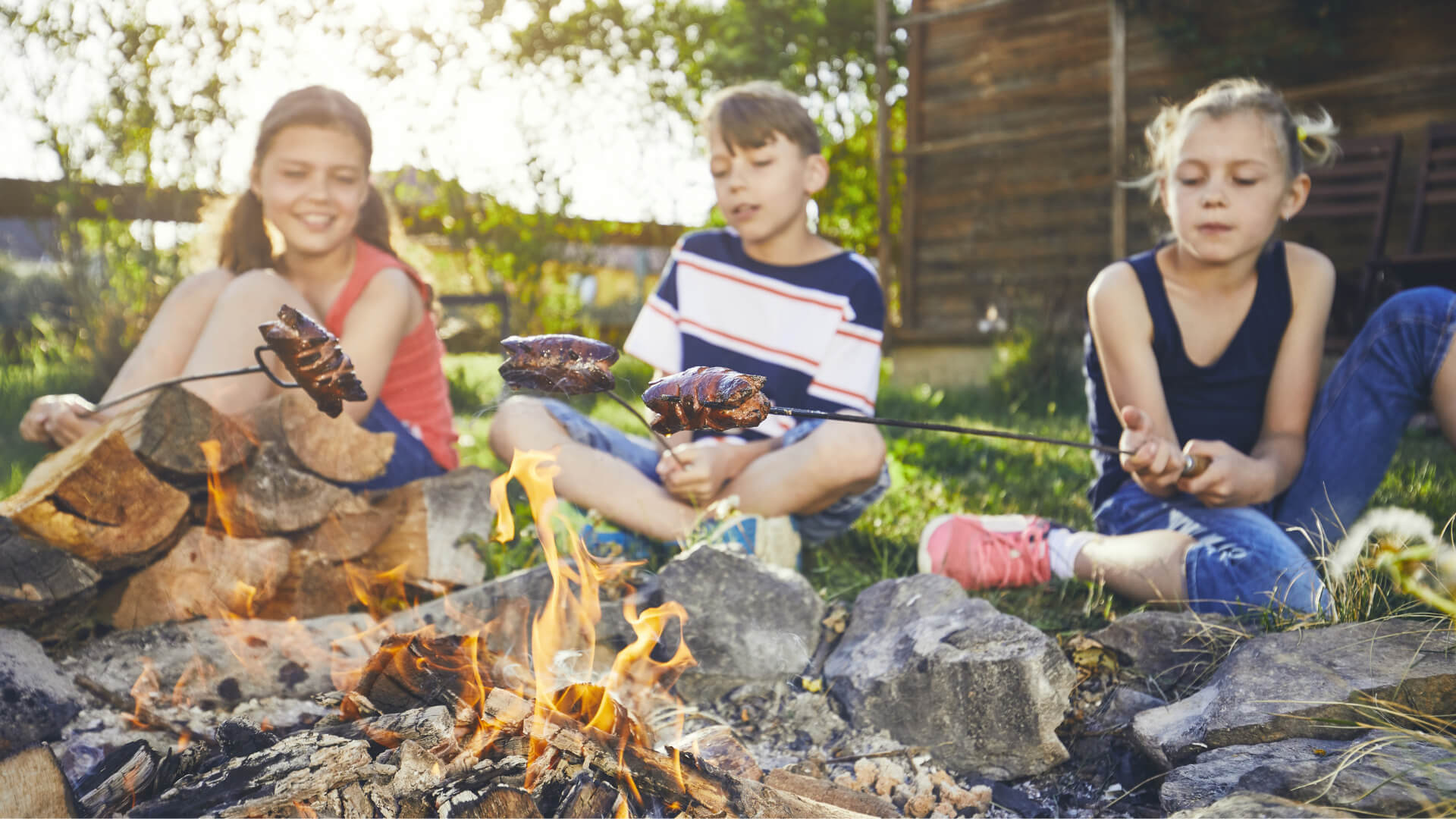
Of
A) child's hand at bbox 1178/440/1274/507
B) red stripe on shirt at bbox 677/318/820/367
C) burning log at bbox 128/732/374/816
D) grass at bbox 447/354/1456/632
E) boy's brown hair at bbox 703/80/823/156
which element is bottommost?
grass at bbox 447/354/1456/632

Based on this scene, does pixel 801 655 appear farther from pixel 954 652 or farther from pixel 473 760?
pixel 473 760

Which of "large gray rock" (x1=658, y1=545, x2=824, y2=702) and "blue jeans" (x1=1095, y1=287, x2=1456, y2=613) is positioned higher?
"blue jeans" (x1=1095, y1=287, x2=1456, y2=613)

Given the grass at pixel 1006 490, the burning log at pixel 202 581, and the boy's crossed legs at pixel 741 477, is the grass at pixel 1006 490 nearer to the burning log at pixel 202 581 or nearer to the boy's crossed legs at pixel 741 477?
the boy's crossed legs at pixel 741 477

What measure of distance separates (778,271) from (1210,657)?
1881 mm

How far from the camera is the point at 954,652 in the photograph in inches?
73.8

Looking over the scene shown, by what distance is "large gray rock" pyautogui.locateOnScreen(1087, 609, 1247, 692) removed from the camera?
1948mm

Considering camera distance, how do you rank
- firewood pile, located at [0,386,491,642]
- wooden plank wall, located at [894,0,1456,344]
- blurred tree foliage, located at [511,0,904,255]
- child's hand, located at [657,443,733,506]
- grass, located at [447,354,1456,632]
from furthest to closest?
blurred tree foliage, located at [511,0,904,255] → wooden plank wall, located at [894,0,1456,344] → child's hand, located at [657,443,733,506] → grass, located at [447,354,1456,632] → firewood pile, located at [0,386,491,642]

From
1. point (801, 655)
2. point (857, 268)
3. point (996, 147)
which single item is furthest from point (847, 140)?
point (801, 655)

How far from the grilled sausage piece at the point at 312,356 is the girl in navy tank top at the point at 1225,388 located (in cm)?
171

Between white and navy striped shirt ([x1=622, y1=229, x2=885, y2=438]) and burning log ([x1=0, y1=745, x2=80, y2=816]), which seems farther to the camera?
white and navy striped shirt ([x1=622, y1=229, x2=885, y2=438])

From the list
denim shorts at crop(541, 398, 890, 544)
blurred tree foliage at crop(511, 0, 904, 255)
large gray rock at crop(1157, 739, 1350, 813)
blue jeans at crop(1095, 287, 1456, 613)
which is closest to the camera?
large gray rock at crop(1157, 739, 1350, 813)

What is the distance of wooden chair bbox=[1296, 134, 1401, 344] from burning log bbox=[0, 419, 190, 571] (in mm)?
6153

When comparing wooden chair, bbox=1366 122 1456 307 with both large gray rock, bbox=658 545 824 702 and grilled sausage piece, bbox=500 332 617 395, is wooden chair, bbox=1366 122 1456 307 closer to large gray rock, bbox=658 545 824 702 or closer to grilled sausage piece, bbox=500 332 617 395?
large gray rock, bbox=658 545 824 702

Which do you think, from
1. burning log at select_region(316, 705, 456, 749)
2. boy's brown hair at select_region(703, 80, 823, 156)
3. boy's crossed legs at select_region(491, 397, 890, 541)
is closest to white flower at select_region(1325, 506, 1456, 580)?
boy's crossed legs at select_region(491, 397, 890, 541)
